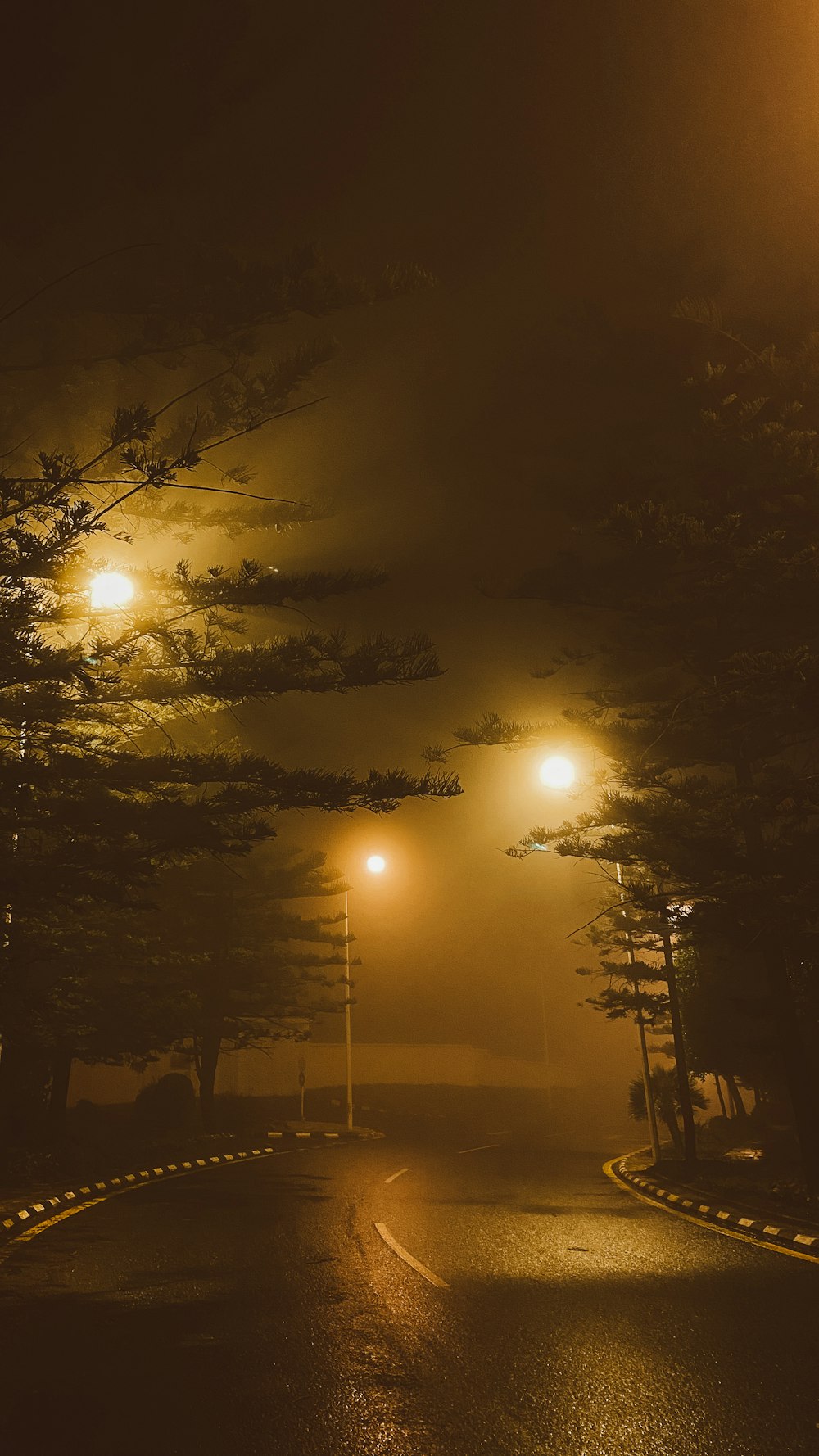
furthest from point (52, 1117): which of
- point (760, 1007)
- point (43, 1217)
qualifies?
point (760, 1007)

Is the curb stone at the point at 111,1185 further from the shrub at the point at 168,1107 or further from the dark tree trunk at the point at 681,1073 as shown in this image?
the dark tree trunk at the point at 681,1073

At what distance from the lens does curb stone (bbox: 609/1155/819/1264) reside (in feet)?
33.8

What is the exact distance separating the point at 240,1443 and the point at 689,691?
14194 millimetres

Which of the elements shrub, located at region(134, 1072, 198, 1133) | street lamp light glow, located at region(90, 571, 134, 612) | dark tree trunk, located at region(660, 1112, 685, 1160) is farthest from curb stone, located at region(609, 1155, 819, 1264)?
shrub, located at region(134, 1072, 198, 1133)

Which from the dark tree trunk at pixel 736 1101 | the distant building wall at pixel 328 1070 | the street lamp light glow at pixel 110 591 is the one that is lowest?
the dark tree trunk at pixel 736 1101

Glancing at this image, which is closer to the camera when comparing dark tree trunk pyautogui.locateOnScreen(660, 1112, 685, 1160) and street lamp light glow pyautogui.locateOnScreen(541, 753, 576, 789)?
street lamp light glow pyautogui.locateOnScreen(541, 753, 576, 789)

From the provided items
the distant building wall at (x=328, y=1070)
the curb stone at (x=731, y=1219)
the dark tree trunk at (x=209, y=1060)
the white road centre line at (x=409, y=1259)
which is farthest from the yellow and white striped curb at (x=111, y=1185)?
the distant building wall at (x=328, y=1070)

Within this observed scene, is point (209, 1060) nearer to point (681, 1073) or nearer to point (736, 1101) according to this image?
point (681, 1073)

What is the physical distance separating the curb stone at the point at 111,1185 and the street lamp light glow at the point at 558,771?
10.6m

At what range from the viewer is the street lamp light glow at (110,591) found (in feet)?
42.0

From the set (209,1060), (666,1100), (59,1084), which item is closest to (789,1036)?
(59,1084)

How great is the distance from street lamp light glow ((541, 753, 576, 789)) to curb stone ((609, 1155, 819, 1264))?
7384 mm

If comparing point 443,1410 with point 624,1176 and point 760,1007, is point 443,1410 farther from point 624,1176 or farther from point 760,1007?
point 624,1176

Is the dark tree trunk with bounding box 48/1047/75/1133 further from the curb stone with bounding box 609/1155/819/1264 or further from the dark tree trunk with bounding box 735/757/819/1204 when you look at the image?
the dark tree trunk with bounding box 735/757/819/1204
